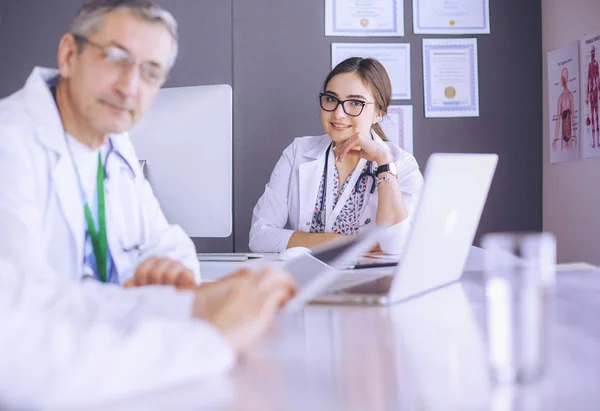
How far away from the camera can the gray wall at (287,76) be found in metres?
3.73

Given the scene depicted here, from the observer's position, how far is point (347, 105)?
9.61ft

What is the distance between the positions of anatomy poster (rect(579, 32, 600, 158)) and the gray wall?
1.74 ft

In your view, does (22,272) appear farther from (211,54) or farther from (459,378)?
(211,54)

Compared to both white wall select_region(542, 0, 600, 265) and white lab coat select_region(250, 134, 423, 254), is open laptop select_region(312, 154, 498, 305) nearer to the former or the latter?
white lab coat select_region(250, 134, 423, 254)

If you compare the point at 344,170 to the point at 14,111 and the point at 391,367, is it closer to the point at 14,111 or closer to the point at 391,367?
the point at 14,111

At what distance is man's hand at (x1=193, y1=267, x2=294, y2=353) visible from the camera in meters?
0.85

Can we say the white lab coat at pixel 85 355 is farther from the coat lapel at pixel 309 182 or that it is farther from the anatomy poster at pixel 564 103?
the anatomy poster at pixel 564 103

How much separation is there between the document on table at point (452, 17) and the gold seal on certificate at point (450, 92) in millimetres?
316

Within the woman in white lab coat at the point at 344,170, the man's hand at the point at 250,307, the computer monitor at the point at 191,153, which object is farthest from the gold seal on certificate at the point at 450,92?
the man's hand at the point at 250,307

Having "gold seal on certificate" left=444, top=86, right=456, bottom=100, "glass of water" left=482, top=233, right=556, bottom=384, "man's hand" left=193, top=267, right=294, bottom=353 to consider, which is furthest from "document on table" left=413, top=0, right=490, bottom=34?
"glass of water" left=482, top=233, right=556, bottom=384

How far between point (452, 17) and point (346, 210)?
1591 millimetres

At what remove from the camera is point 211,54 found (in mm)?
3732

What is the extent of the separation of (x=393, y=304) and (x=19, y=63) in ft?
10.4

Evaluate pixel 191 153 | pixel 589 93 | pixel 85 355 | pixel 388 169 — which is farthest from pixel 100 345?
pixel 589 93
